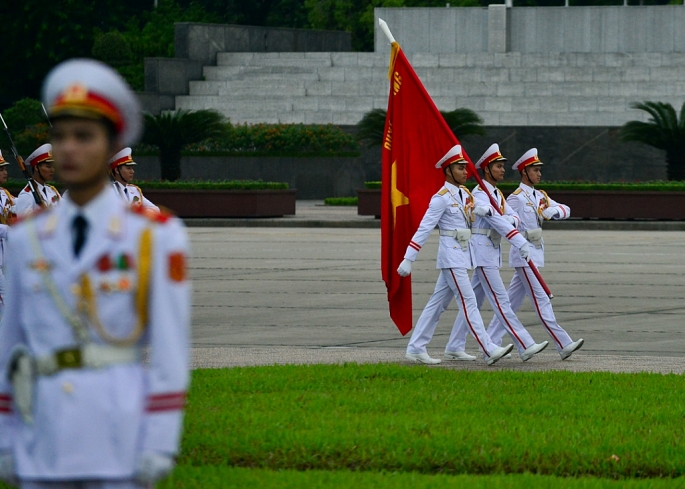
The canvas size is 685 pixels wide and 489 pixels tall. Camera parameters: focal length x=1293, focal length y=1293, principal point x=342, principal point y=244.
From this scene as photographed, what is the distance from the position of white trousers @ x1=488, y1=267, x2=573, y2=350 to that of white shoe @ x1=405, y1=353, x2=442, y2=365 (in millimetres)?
817

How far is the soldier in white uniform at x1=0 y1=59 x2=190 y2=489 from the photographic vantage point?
11.1ft

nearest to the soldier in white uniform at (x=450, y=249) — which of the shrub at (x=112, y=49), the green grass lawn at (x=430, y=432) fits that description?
the green grass lawn at (x=430, y=432)

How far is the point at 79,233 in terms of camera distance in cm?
350

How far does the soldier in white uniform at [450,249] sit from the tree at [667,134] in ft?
83.4

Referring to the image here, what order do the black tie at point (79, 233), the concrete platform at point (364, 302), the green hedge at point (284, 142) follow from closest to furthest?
the black tie at point (79, 233) < the concrete platform at point (364, 302) < the green hedge at point (284, 142)

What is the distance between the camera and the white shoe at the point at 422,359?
35.7 ft

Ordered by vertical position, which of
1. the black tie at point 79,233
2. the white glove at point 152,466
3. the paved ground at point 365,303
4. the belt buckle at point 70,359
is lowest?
the paved ground at point 365,303

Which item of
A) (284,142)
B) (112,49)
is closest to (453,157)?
(284,142)

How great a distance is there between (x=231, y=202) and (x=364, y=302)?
19.4 m

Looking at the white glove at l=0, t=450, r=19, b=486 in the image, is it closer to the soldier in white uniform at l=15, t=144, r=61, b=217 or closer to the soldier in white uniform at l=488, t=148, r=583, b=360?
the soldier in white uniform at l=488, t=148, r=583, b=360

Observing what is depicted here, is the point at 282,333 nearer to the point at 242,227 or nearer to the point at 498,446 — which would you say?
the point at 498,446

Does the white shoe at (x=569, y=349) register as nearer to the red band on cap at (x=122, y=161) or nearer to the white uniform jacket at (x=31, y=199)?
the red band on cap at (x=122, y=161)

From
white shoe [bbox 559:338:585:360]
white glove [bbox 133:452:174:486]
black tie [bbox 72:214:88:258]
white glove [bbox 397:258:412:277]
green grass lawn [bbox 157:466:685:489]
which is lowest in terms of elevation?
white shoe [bbox 559:338:585:360]

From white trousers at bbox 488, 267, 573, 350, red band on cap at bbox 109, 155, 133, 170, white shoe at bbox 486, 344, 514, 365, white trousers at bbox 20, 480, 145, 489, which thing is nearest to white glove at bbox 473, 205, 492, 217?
white trousers at bbox 488, 267, 573, 350
